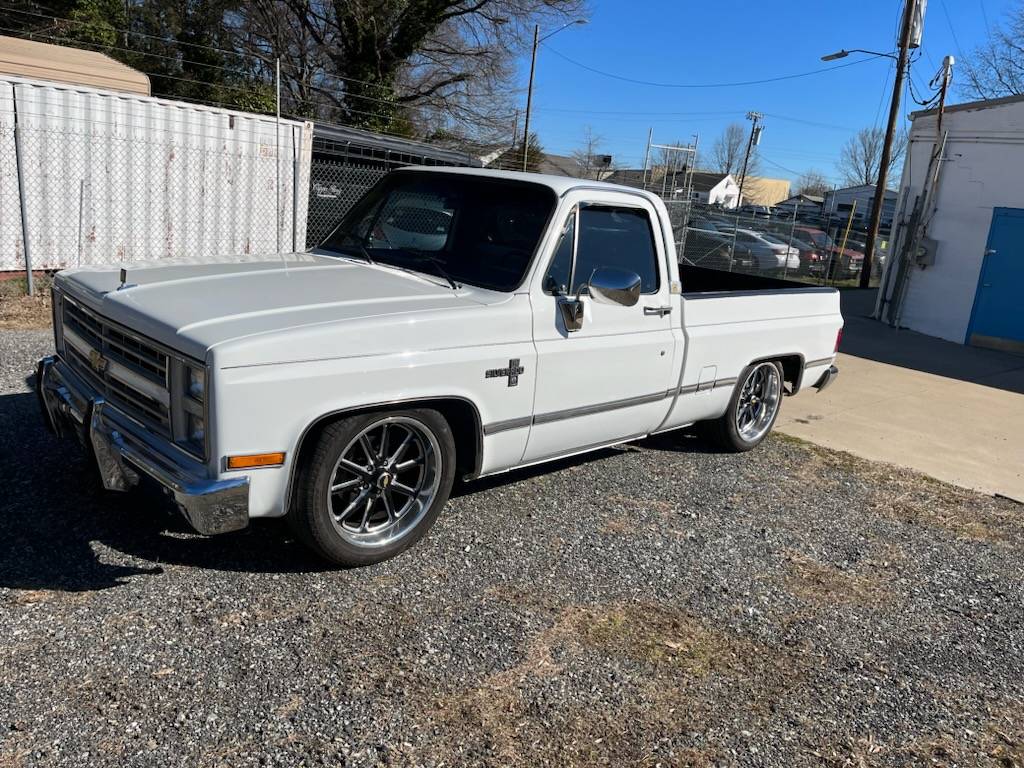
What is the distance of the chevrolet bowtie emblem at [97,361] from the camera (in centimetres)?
374

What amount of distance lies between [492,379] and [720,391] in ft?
7.47

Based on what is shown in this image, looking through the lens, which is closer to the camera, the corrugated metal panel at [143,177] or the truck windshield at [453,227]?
the truck windshield at [453,227]

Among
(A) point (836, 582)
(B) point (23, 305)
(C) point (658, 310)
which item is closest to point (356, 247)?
(C) point (658, 310)

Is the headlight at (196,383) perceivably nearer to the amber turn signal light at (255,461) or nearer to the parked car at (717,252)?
the amber turn signal light at (255,461)

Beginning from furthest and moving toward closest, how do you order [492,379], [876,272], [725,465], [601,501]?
[876,272], [725,465], [601,501], [492,379]

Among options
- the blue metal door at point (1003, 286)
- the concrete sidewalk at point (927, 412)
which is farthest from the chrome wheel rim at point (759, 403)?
the blue metal door at point (1003, 286)

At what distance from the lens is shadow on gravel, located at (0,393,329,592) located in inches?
140

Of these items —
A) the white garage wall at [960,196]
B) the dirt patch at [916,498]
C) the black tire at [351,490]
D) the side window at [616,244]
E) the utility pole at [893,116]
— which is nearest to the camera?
the black tire at [351,490]

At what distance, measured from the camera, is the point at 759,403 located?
→ 6402 millimetres

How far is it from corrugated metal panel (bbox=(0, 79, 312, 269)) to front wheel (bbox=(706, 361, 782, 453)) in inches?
302

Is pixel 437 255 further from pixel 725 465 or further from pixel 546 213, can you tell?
pixel 725 465

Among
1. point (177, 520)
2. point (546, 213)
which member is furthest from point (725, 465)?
point (177, 520)

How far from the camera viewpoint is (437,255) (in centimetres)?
455

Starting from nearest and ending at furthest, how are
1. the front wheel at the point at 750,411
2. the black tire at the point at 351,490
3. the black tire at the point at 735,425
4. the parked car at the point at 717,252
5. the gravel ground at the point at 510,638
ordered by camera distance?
the gravel ground at the point at 510,638, the black tire at the point at 351,490, the black tire at the point at 735,425, the front wheel at the point at 750,411, the parked car at the point at 717,252
